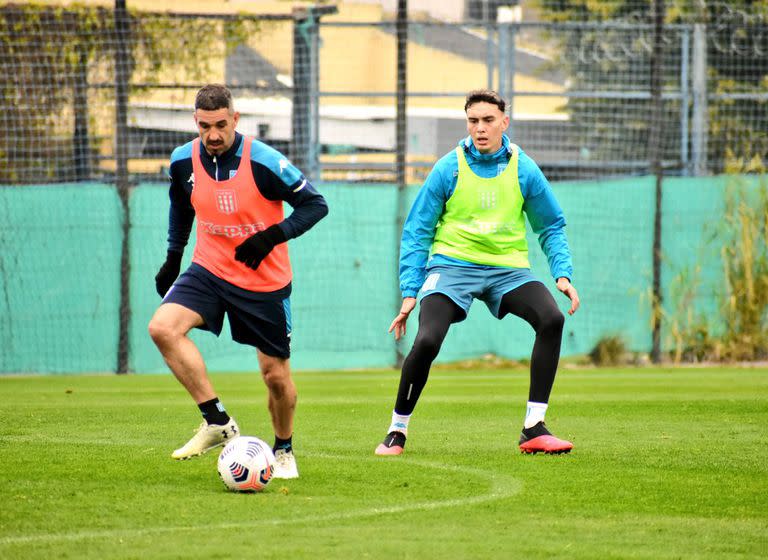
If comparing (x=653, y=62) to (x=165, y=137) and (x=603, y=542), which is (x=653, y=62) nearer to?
(x=165, y=137)

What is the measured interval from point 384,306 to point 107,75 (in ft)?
14.4

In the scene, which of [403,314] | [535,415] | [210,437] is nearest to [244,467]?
[210,437]

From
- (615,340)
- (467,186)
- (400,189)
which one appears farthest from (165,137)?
(467,186)

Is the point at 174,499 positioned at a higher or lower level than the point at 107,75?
lower

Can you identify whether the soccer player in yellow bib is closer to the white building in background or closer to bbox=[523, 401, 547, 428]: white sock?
bbox=[523, 401, 547, 428]: white sock

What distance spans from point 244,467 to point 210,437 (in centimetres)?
100

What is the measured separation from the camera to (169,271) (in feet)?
25.8

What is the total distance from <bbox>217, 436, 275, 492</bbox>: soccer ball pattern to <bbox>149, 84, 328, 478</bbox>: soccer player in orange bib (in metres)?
0.53

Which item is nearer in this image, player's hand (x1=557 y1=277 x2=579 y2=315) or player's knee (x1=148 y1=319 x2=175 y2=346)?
player's knee (x1=148 y1=319 x2=175 y2=346)

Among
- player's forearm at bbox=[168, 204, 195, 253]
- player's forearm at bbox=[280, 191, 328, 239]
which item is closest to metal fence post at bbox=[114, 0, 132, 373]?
player's forearm at bbox=[168, 204, 195, 253]

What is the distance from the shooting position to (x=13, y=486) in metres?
6.54

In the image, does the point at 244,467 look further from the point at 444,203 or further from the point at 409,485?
the point at 444,203

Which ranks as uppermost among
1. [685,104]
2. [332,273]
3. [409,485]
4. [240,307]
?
[685,104]

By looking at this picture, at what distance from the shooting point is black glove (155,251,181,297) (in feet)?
25.7
